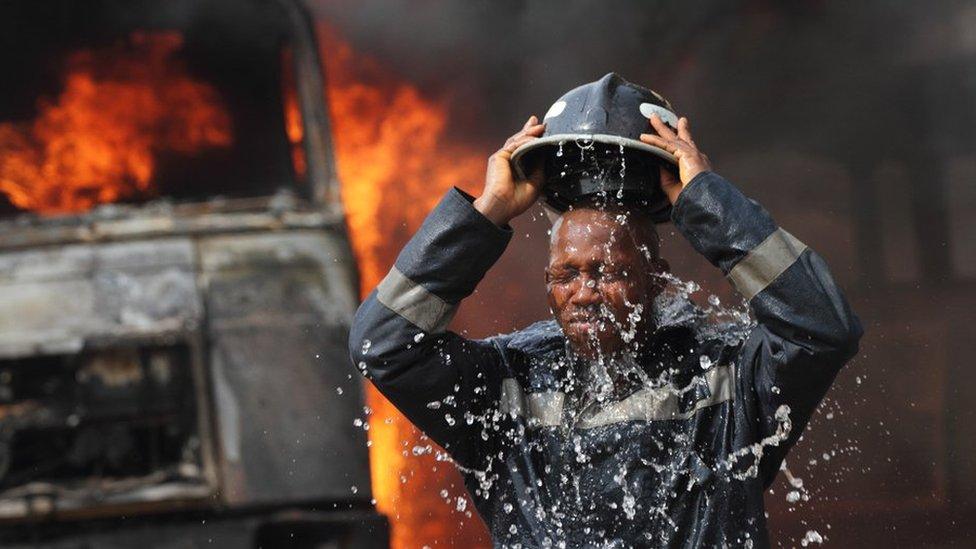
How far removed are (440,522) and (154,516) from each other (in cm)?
175

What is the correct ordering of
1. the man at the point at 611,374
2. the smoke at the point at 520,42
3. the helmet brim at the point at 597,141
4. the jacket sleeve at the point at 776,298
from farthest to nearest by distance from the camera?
the smoke at the point at 520,42
the helmet brim at the point at 597,141
the man at the point at 611,374
the jacket sleeve at the point at 776,298

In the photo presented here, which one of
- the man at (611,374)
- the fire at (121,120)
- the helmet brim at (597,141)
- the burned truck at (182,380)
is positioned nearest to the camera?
the man at (611,374)

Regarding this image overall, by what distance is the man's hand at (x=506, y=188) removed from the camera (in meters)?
2.70

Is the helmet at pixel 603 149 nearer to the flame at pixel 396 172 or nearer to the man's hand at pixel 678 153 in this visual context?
the man's hand at pixel 678 153

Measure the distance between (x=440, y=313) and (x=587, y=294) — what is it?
1.14 ft

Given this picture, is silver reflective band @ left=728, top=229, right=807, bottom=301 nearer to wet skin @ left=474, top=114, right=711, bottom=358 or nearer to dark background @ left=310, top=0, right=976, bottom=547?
wet skin @ left=474, top=114, right=711, bottom=358

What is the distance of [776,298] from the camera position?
2.43m

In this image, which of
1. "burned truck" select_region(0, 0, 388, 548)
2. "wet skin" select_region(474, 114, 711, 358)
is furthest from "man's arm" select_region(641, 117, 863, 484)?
"burned truck" select_region(0, 0, 388, 548)

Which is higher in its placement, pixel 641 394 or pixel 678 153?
pixel 678 153

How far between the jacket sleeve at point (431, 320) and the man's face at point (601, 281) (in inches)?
6.5

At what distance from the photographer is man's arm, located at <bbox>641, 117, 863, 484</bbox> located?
241 cm

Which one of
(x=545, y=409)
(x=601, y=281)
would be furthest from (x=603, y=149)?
(x=545, y=409)

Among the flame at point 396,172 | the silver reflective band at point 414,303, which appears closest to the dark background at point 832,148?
the flame at point 396,172

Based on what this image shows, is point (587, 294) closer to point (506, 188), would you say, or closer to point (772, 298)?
point (506, 188)
